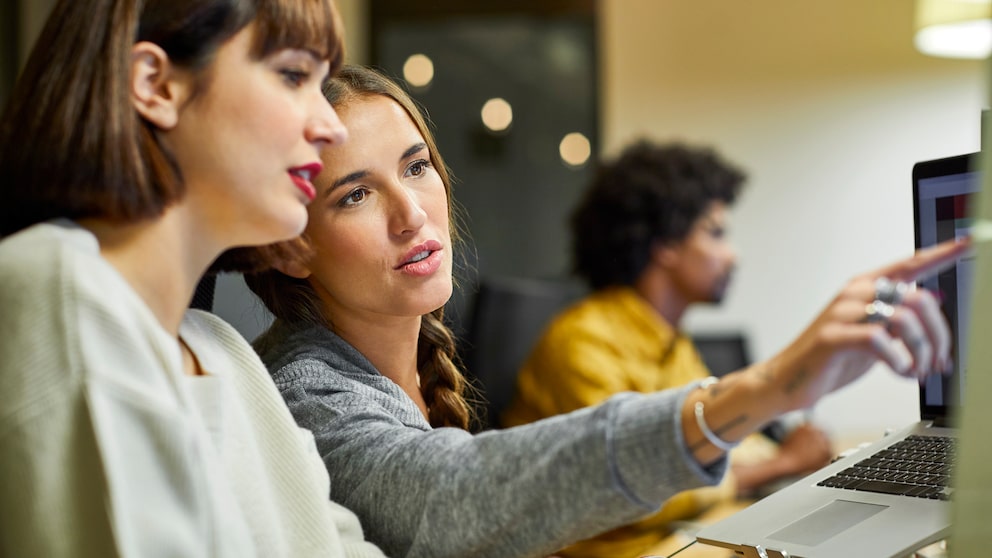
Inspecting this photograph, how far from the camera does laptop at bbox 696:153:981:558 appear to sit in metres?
0.84

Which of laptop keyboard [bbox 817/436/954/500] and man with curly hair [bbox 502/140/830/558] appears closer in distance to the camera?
laptop keyboard [bbox 817/436/954/500]

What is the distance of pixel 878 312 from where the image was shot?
0.62 metres

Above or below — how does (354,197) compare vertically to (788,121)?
below

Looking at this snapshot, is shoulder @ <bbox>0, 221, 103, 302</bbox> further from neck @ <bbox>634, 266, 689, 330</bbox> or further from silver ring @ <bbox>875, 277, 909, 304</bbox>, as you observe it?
neck @ <bbox>634, 266, 689, 330</bbox>

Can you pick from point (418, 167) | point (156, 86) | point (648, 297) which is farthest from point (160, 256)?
point (648, 297)

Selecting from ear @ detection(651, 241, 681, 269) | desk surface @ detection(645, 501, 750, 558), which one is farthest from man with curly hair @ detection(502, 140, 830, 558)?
desk surface @ detection(645, 501, 750, 558)

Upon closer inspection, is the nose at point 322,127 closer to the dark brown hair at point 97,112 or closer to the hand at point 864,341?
the dark brown hair at point 97,112

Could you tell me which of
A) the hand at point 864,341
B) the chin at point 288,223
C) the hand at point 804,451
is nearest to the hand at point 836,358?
the hand at point 864,341

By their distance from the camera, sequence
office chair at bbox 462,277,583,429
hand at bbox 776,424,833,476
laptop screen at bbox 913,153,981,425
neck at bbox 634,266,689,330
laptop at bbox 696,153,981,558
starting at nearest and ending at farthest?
laptop at bbox 696,153,981,558, laptop screen at bbox 913,153,981,425, office chair at bbox 462,277,583,429, hand at bbox 776,424,833,476, neck at bbox 634,266,689,330

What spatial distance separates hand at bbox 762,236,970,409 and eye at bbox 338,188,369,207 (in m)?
0.49

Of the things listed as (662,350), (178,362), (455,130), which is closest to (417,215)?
(178,362)

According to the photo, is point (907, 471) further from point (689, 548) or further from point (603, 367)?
point (603, 367)

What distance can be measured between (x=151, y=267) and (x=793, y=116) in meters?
3.49

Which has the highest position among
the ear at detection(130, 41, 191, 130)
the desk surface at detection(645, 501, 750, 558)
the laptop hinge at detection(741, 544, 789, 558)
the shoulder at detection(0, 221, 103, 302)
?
the ear at detection(130, 41, 191, 130)
